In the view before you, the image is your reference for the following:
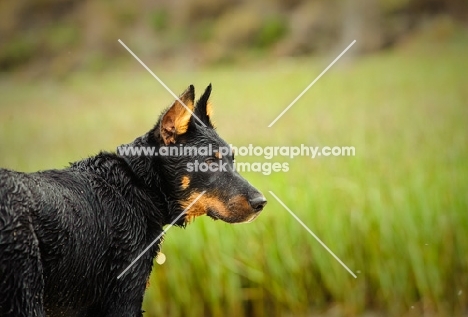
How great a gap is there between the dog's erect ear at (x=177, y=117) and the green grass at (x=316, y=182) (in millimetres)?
1757

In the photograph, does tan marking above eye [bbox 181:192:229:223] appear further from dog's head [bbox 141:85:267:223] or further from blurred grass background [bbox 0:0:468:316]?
blurred grass background [bbox 0:0:468:316]

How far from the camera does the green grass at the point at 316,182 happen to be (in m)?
4.40

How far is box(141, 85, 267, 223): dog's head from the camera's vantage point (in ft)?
9.04

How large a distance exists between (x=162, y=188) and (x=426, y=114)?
3834 mm

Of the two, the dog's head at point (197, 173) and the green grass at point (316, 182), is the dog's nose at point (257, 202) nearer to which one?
the dog's head at point (197, 173)

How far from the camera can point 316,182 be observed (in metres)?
4.90

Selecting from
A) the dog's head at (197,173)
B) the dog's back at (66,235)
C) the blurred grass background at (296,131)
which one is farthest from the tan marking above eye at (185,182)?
the blurred grass background at (296,131)

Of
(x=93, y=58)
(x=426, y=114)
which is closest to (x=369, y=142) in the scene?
(x=426, y=114)

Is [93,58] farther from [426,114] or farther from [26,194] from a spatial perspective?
[26,194]

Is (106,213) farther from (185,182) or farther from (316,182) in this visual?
(316,182)

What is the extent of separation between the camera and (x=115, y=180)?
2.74 metres

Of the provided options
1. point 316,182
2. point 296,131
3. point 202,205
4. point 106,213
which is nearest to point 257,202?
point 202,205

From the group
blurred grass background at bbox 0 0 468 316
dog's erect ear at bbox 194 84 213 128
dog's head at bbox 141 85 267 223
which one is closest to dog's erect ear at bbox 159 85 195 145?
dog's head at bbox 141 85 267 223

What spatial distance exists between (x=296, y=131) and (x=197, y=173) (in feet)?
9.96
